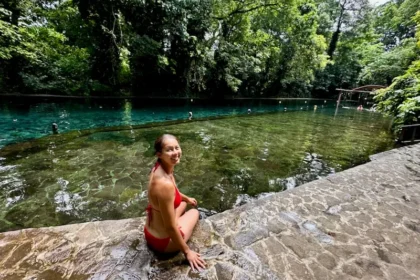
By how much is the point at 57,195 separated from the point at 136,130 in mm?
5453

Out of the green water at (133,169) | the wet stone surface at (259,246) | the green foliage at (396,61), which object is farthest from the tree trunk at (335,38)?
the wet stone surface at (259,246)

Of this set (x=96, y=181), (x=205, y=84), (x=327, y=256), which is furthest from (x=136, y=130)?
(x=205, y=84)

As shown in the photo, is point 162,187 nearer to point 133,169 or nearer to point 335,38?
point 133,169

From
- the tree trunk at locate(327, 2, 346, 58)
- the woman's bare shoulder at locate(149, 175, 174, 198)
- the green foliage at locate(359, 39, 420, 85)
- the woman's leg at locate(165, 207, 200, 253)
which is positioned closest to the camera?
the woman's bare shoulder at locate(149, 175, 174, 198)

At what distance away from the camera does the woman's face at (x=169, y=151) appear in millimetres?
1884

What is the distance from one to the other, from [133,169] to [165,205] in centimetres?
390

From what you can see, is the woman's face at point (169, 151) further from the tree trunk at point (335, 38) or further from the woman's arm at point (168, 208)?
the tree trunk at point (335, 38)

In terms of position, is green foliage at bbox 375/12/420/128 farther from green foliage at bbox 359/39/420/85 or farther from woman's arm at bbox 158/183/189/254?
green foliage at bbox 359/39/420/85

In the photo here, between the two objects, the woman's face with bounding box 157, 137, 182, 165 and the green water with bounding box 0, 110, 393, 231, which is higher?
the woman's face with bounding box 157, 137, 182, 165

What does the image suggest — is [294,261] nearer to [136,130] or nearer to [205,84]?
[136,130]

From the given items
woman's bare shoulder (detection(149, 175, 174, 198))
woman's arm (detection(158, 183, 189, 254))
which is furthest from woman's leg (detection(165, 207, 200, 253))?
woman's bare shoulder (detection(149, 175, 174, 198))

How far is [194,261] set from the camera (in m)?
2.14

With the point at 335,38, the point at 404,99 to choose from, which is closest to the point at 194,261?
the point at 404,99

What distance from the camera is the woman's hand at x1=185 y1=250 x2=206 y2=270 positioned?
83.5 inches
